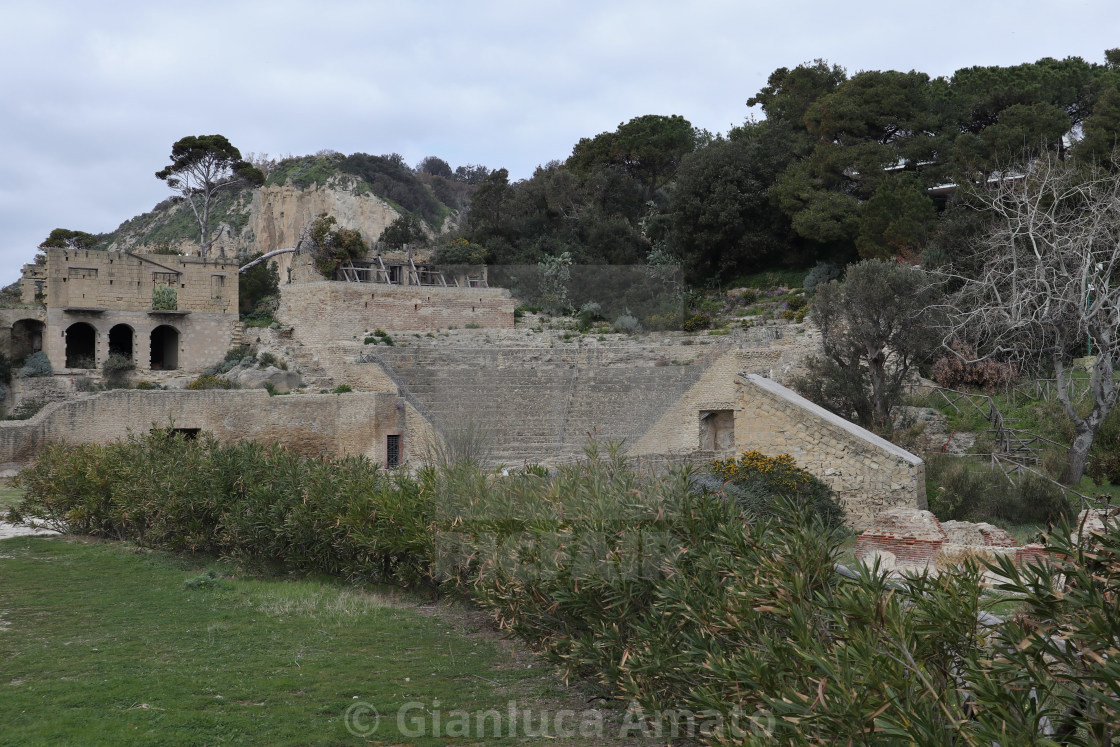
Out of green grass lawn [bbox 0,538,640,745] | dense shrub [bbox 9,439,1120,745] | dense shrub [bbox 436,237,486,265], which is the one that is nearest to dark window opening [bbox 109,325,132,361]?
dense shrub [bbox 436,237,486,265]

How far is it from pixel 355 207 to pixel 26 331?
2824 centimetres

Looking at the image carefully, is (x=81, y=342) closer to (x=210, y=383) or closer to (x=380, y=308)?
A: (x=210, y=383)

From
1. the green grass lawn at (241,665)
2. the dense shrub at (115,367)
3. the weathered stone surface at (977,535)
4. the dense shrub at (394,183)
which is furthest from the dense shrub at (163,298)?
the dense shrub at (394,183)

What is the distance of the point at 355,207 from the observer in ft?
171

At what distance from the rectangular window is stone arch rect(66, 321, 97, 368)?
1053 centimetres

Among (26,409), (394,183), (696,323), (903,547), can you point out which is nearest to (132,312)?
(26,409)

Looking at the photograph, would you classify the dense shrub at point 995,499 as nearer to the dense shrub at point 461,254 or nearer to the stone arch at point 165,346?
the stone arch at point 165,346

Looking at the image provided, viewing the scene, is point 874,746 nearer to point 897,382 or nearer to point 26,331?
point 897,382

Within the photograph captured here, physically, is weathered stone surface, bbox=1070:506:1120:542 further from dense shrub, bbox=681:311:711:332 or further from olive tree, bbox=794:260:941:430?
dense shrub, bbox=681:311:711:332

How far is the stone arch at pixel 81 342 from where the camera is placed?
26.0 m

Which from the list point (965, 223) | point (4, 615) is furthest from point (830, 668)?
point (965, 223)

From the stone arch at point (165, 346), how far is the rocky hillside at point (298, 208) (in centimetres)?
2103

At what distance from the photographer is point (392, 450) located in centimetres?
2180

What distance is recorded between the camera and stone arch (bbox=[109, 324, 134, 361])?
26.6m
